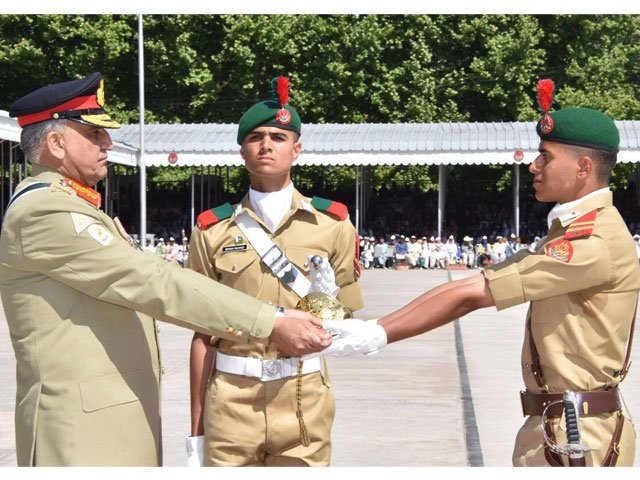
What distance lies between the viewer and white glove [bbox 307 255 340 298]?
451cm

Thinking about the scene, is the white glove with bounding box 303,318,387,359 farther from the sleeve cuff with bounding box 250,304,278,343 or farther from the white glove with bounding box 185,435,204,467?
the white glove with bounding box 185,435,204,467

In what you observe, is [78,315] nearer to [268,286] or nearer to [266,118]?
[268,286]

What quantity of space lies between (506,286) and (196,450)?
156cm

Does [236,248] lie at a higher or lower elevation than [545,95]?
lower

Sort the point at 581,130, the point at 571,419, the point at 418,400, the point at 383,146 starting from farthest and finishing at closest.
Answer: the point at 383,146 → the point at 418,400 → the point at 581,130 → the point at 571,419

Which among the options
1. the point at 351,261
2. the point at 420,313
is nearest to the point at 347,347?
the point at 420,313

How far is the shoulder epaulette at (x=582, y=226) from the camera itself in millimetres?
3734

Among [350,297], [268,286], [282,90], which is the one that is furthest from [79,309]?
[282,90]

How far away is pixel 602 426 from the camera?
3.78 metres

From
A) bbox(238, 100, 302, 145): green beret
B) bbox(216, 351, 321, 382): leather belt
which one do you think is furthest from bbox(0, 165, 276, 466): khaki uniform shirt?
bbox(238, 100, 302, 145): green beret

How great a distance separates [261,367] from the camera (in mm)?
4457

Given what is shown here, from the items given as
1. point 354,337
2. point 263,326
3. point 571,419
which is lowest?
point 571,419

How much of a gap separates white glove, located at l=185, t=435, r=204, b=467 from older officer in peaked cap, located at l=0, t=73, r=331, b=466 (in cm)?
64

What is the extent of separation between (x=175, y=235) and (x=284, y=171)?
37.3m
